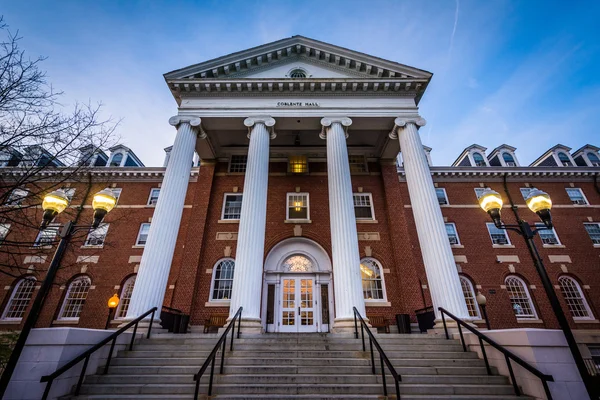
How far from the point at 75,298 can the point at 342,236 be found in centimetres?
1709

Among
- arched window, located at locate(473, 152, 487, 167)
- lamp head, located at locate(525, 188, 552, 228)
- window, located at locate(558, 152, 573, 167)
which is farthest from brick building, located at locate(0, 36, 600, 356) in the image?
lamp head, located at locate(525, 188, 552, 228)

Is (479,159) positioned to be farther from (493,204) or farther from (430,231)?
(493,204)

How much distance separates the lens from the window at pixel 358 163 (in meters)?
18.7

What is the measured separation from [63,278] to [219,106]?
46.9 feet

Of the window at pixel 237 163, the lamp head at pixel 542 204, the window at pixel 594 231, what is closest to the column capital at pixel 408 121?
the lamp head at pixel 542 204

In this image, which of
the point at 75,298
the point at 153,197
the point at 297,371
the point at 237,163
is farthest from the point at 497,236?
the point at 75,298

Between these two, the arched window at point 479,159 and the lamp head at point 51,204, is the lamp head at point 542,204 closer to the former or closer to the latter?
the lamp head at point 51,204

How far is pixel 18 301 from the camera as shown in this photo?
56.5ft

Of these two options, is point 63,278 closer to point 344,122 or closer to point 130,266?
point 130,266

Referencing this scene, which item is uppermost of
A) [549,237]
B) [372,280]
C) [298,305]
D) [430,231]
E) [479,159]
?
[479,159]

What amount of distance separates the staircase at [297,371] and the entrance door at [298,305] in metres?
5.83

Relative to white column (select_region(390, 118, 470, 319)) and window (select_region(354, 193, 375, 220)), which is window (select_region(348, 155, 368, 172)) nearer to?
window (select_region(354, 193, 375, 220))

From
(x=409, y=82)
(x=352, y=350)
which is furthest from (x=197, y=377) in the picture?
(x=409, y=82)

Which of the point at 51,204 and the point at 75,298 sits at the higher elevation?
the point at 51,204
